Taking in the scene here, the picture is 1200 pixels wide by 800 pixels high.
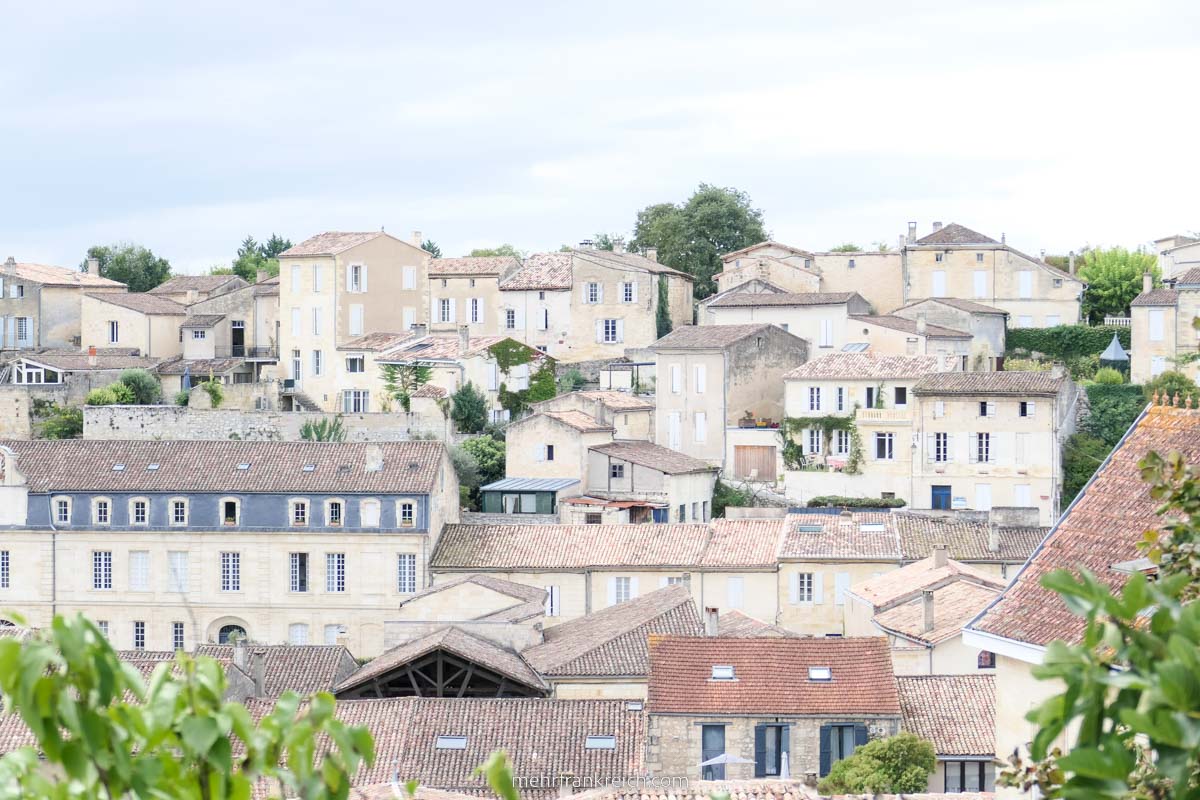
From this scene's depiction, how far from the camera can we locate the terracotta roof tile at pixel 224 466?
156 ft

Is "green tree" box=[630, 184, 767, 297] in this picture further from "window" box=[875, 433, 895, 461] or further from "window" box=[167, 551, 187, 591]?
"window" box=[167, 551, 187, 591]

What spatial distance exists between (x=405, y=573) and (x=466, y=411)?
495 inches

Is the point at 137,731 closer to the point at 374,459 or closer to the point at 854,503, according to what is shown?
the point at 374,459

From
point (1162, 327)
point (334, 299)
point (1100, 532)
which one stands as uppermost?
point (334, 299)

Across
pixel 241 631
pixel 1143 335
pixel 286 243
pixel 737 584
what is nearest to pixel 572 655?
pixel 737 584

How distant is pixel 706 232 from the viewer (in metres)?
81.7

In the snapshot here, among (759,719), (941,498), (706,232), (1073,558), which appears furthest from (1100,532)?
(706,232)

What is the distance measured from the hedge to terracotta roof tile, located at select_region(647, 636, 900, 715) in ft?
115

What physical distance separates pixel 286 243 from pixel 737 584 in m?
65.3

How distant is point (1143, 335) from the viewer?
2333 inches

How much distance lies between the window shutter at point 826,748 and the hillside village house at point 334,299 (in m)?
Result: 37.4

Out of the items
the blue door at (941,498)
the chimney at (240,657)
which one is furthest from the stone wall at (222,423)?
the chimney at (240,657)

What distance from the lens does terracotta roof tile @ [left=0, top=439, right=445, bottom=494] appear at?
47.5 meters

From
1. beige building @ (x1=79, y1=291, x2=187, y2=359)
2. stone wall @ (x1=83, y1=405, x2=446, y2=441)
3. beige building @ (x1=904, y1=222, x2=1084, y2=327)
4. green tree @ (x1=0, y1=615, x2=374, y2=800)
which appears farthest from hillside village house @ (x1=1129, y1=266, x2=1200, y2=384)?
green tree @ (x1=0, y1=615, x2=374, y2=800)
